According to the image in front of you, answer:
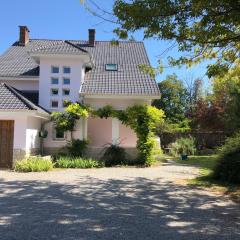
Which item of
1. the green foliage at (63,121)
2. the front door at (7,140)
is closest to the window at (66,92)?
the green foliage at (63,121)

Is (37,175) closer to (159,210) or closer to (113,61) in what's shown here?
(159,210)

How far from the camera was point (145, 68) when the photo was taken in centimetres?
1409

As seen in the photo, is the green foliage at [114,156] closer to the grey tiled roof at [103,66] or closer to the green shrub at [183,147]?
the grey tiled roof at [103,66]

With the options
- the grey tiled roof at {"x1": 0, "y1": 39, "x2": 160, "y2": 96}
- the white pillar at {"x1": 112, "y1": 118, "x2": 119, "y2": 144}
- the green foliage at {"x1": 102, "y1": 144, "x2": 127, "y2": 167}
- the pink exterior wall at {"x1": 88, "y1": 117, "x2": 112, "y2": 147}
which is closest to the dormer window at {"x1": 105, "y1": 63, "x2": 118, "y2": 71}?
the grey tiled roof at {"x1": 0, "y1": 39, "x2": 160, "y2": 96}

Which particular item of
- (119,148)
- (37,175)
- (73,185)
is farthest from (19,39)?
(73,185)

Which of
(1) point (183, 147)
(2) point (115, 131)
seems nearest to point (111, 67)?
(2) point (115, 131)

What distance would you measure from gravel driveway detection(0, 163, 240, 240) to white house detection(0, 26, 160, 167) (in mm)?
4691

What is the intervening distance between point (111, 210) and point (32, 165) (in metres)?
8.91

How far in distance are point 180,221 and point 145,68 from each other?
6.94 m

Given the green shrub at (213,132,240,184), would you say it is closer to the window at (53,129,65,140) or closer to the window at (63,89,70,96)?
the window at (53,129,65,140)

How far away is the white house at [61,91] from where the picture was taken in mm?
19219

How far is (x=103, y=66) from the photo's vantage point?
1042 inches

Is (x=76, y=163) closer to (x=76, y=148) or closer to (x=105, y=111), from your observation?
(x=76, y=148)

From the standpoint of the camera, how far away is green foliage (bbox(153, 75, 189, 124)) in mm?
52625
